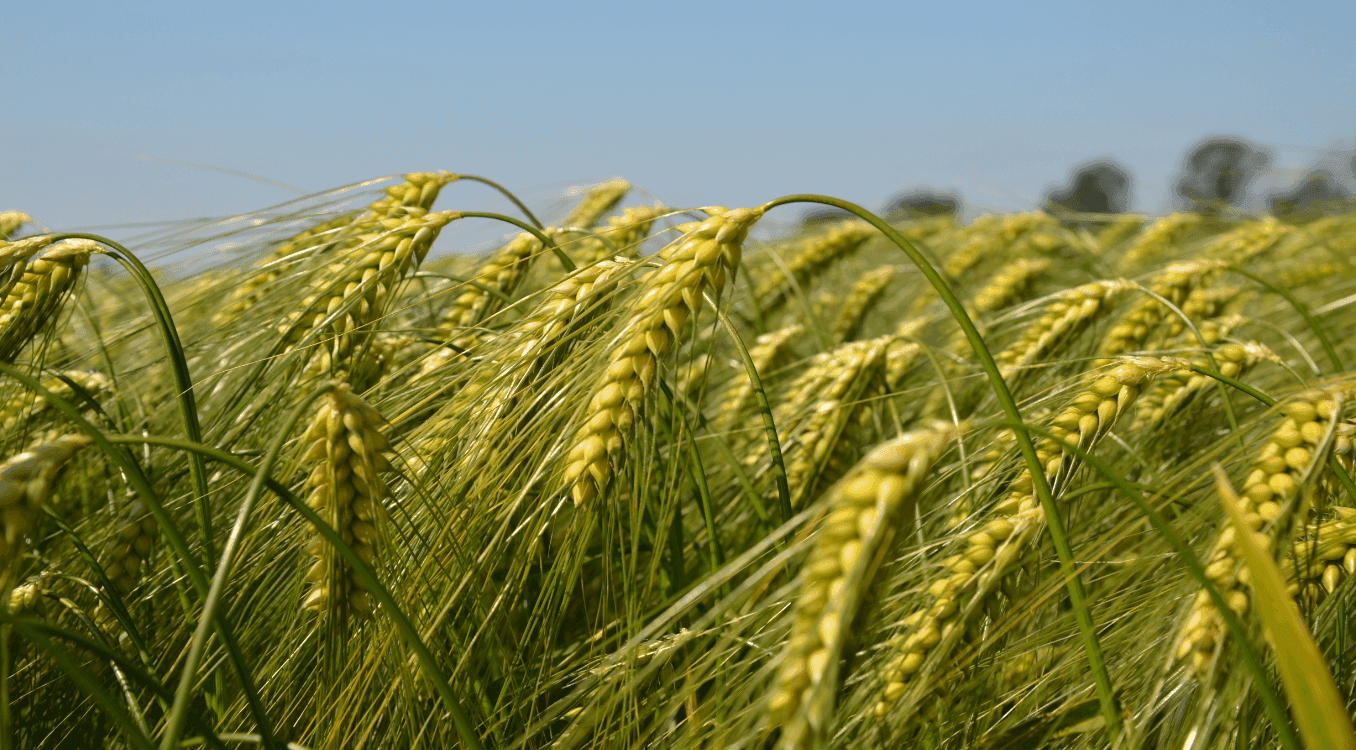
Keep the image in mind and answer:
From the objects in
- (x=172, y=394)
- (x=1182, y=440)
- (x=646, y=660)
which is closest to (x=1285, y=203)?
(x=1182, y=440)

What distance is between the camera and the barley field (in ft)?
1.97

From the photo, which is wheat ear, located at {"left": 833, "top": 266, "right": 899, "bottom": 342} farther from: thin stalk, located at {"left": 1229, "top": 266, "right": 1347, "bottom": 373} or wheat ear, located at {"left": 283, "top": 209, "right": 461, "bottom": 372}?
wheat ear, located at {"left": 283, "top": 209, "right": 461, "bottom": 372}

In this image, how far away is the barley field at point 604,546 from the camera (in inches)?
23.7

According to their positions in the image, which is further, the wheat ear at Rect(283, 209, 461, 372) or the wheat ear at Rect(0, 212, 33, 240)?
the wheat ear at Rect(0, 212, 33, 240)

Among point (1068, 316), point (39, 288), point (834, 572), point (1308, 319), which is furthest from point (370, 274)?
point (1308, 319)

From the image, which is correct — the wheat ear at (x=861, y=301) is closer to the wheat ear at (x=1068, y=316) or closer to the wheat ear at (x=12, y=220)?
the wheat ear at (x=1068, y=316)

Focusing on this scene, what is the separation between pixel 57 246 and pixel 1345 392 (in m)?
1.30

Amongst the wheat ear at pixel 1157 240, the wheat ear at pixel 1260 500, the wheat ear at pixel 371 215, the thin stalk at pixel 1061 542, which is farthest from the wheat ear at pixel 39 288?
the wheat ear at pixel 1157 240

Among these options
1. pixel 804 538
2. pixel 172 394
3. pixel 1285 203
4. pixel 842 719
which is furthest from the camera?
pixel 1285 203

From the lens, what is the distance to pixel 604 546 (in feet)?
2.66

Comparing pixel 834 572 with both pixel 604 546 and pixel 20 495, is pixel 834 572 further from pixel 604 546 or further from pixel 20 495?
pixel 20 495

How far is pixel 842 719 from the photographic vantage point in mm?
790

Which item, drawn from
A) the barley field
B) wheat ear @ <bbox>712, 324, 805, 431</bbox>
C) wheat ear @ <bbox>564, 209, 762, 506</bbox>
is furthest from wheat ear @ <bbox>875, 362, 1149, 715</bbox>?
wheat ear @ <bbox>712, 324, 805, 431</bbox>

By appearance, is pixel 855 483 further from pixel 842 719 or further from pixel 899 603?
pixel 899 603
